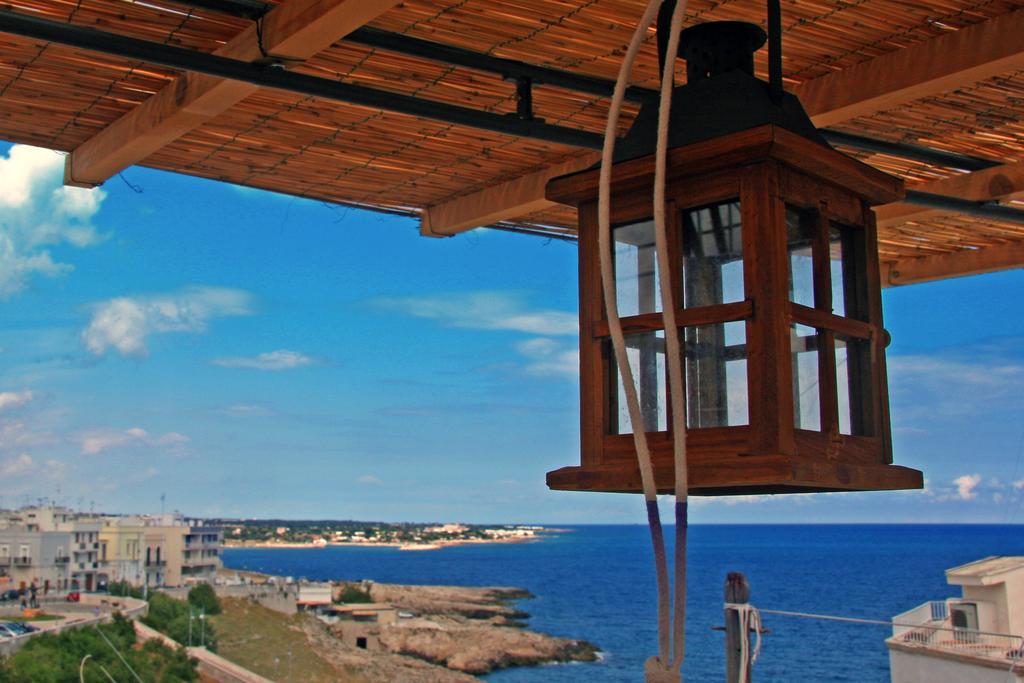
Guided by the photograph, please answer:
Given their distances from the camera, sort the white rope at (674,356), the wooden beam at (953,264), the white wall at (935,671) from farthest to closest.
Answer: the white wall at (935,671), the wooden beam at (953,264), the white rope at (674,356)

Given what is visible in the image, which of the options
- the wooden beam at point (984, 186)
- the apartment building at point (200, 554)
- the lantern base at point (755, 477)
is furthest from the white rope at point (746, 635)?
the apartment building at point (200, 554)

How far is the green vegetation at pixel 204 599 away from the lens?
52.7 m

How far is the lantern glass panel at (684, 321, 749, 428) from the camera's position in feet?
3.72

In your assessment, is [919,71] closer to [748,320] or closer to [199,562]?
[748,320]

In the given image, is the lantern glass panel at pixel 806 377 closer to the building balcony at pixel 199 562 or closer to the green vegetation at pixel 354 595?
the green vegetation at pixel 354 595

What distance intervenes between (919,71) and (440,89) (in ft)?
2.94

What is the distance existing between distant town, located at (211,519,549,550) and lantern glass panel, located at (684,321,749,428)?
12434 cm

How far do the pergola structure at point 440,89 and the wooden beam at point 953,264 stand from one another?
0.57 metres

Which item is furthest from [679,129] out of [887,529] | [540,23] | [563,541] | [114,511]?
[887,529]

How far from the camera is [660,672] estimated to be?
3.07 ft

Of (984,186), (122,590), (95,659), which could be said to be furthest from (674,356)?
(122,590)

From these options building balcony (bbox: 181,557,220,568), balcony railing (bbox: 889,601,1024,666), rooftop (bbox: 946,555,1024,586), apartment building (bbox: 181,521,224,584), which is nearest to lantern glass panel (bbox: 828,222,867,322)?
balcony railing (bbox: 889,601,1024,666)

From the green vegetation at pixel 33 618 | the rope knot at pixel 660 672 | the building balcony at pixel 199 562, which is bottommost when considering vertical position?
the green vegetation at pixel 33 618

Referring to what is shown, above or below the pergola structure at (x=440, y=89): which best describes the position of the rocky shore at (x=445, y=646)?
below
